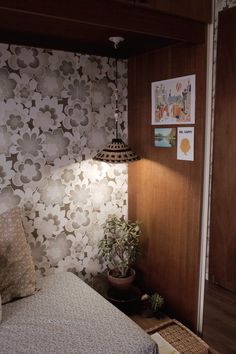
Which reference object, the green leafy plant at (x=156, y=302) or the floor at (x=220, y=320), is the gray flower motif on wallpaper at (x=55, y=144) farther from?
the floor at (x=220, y=320)

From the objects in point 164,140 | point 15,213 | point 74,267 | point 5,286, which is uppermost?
point 164,140

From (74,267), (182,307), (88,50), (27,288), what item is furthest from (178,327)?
(88,50)

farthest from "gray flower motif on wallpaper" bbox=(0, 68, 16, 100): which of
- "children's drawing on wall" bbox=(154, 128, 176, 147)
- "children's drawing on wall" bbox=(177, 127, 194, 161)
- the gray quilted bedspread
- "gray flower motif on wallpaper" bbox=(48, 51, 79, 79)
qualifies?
the gray quilted bedspread

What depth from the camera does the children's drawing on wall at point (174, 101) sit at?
1974 mm

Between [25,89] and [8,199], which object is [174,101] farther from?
[8,199]

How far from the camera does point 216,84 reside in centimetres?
293

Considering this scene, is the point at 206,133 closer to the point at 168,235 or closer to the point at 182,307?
the point at 168,235

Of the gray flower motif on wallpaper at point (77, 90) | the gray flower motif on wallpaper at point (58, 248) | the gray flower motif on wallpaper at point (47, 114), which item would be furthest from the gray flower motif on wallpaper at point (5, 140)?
the gray flower motif on wallpaper at point (58, 248)

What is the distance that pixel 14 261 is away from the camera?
1.82m

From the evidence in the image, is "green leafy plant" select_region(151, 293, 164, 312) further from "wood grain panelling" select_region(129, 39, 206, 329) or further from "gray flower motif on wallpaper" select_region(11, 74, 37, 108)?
"gray flower motif on wallpaper" select_region(11, 74, 37, 108)

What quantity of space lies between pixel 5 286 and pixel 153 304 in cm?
98

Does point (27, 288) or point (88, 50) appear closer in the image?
point (27, 288)

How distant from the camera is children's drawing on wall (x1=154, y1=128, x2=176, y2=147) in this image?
6.91ft

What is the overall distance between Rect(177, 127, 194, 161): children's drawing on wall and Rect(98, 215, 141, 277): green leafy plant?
2.08 ft
